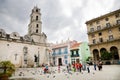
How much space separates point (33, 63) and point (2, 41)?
11.1 metres

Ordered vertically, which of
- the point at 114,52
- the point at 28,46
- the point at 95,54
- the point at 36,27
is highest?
the point at 36,27

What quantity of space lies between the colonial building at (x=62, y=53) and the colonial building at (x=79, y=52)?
1.62 m

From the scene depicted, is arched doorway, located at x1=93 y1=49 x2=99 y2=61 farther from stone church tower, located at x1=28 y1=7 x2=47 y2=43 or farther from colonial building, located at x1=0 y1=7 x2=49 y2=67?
stone church tower, located at x1=28 y1=7 x2=47 y2=43

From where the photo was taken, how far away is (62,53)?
45.0 metres

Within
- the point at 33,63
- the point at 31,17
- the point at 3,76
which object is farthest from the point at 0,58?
the point at 3,76

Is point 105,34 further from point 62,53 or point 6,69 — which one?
point 6,69

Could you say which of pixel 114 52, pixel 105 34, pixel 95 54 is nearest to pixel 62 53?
pixel 95 54

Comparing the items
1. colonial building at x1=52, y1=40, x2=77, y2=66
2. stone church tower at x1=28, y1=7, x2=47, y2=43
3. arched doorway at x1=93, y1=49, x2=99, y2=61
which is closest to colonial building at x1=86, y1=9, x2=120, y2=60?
arched doorway at x1=93, y1=49, x2=99, y2=61

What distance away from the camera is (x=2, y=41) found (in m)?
28.4

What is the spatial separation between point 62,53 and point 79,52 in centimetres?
763

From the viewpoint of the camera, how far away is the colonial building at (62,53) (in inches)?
1711

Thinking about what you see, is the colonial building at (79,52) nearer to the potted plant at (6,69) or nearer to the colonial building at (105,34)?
the colonial building at (105,34)

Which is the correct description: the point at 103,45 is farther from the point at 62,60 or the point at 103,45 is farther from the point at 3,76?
the point at 3,76

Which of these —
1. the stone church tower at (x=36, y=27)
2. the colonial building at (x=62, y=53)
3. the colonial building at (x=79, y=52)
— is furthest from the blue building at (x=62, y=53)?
the stone church tower at (x=36, y=27)
